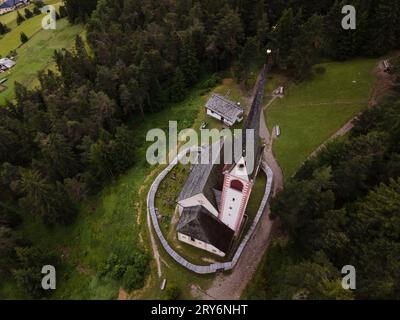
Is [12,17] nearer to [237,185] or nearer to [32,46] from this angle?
[32,46]

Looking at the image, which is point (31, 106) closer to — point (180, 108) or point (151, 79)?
point (151, 79)

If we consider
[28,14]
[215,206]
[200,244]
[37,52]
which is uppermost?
[28,14]

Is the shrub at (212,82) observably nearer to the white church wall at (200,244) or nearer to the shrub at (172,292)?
the white church wall at (200,244)

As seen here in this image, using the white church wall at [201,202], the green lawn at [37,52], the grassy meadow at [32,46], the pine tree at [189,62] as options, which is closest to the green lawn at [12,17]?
the grassy meadow at [32,46]

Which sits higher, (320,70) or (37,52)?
(37,52)

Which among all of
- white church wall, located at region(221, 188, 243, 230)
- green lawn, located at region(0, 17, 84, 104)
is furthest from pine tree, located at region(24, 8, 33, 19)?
white church wall, located at region(221, 188, 243, 230)

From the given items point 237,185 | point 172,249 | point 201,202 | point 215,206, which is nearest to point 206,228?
point 215,206
